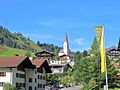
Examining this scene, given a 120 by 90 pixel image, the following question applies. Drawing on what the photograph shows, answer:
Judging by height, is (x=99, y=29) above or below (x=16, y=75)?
above

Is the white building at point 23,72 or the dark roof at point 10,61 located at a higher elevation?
the dark roof at point 10,61

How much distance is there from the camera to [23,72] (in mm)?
90562

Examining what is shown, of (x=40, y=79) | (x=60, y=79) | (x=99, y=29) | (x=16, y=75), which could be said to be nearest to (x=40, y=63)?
(x=40, y=79)

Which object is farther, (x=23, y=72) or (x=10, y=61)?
(x=23, y=72)

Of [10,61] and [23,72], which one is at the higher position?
[10,61]

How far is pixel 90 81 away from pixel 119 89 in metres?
6.59

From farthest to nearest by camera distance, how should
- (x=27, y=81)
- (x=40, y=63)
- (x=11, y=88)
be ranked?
(x=40, y=63)
(x=27, y=81)
(x=11, y=88)

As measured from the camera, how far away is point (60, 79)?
14100 centimetres

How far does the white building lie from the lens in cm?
8256

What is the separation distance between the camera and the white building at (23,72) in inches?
3250

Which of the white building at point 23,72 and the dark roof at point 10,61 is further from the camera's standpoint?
the white building at point 23,72

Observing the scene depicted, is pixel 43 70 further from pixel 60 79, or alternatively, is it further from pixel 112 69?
pixel 60 79

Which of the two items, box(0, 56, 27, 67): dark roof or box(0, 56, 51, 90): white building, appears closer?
box(0, 56, 27, 67): dark roof

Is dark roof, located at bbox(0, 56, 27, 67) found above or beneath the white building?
above
